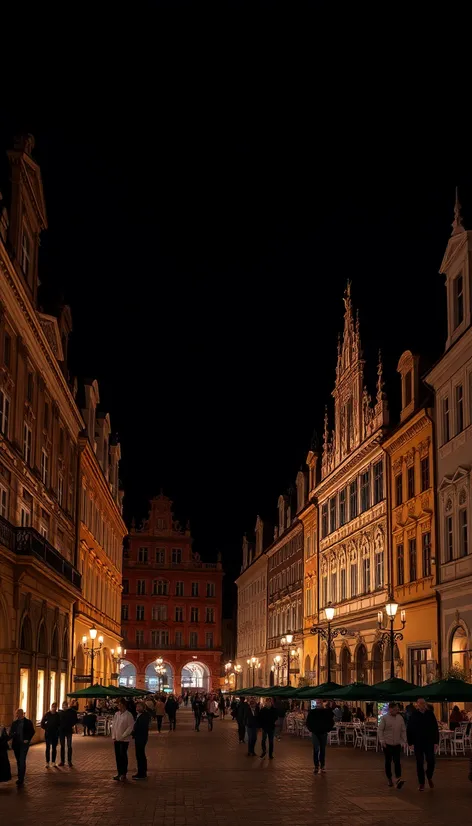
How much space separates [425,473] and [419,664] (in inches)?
308

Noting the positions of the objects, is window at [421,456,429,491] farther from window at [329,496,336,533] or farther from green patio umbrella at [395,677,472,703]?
window at [329,496,336,533]

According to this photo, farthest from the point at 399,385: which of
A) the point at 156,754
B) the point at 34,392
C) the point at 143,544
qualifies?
the point at 143,544

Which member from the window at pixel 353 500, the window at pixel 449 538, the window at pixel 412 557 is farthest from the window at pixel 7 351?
the window at pixel 353 500

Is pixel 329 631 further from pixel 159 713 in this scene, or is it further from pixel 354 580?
pixel 354 580

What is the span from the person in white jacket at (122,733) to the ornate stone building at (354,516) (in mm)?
27622

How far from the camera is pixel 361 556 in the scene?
55.2m

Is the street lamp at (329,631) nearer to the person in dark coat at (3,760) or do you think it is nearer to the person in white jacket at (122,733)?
the person in white jacket at (122,733)

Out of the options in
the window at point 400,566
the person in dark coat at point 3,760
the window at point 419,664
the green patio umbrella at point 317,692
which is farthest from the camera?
the window at point 400,566

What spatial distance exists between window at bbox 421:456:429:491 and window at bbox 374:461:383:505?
698 cm

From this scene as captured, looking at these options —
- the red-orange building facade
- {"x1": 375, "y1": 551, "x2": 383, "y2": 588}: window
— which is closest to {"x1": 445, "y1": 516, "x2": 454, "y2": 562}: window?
{"x1": 375, "y1": 551, "x2": 383, "y2": 588}: window

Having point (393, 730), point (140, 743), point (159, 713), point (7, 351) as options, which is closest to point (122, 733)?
point (140, 743)

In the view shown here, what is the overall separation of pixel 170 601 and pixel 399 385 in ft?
231

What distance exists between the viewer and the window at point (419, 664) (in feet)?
141

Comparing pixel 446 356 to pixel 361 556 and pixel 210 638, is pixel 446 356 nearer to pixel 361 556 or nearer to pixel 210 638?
pixel 361 556
